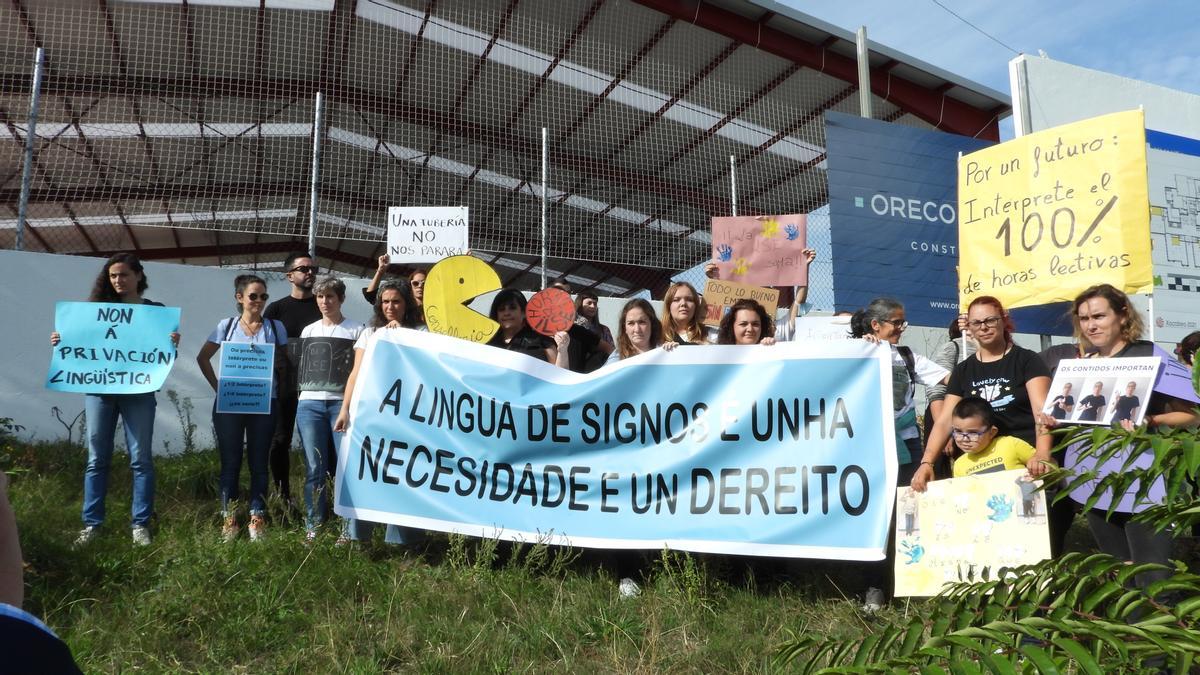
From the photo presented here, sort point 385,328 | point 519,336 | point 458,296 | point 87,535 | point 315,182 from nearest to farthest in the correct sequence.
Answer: point 87,535, point 385,328, point 519,336, point 458,296, point 315,182

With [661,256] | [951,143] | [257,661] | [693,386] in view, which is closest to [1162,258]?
[951,143]

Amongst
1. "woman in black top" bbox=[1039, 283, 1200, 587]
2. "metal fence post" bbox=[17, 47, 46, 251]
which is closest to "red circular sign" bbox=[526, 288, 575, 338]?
"woman in black top" bbox=[1039, 283, 1200, 587]

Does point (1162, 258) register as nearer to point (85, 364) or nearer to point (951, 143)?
point (951, 143)

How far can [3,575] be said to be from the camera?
90 cm

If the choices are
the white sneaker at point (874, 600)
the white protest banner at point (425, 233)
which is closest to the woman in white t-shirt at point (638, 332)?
the white sneaker at point (874, 600)

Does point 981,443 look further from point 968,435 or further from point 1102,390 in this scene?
point 1102,390

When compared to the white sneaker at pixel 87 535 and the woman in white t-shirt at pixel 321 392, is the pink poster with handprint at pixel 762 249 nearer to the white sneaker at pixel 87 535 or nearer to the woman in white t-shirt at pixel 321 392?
the woman in white t-shirt at pixel 321 392

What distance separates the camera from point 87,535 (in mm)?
4355

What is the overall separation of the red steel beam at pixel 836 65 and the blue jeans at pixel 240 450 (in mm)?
9975

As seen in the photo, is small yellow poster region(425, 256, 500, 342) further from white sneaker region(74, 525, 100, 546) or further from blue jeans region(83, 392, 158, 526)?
white sneaker region(74, 525, 100, 546)

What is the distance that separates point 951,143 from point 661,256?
6.39 m

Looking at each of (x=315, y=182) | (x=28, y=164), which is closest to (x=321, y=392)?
(x=315, y=182)

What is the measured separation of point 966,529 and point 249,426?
12.0 ft

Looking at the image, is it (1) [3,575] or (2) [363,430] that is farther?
(2) [363,430]
